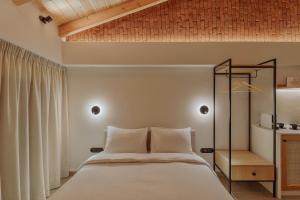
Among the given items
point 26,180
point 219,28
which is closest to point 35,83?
point 26,180

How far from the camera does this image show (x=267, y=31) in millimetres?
3805

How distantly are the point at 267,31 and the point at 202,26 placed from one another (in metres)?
1.07

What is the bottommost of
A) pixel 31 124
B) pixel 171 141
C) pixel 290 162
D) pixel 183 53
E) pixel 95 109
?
pixel 290 162

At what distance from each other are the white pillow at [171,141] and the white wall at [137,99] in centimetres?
43

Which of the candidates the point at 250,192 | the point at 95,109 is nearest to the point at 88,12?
the point at 95,109

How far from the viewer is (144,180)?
2234 mm

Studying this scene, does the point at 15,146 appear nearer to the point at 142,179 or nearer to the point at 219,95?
the point at 142,179

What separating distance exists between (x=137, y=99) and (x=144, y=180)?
183 centimetres

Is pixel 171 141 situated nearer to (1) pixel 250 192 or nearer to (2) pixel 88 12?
(1) pixel 250 192

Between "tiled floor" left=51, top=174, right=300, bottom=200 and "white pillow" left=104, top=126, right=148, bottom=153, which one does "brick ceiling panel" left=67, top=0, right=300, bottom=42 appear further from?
"tiled floor" left=51, top=174, right=300, bottom=200

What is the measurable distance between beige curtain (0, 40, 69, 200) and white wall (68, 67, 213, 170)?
260 mm

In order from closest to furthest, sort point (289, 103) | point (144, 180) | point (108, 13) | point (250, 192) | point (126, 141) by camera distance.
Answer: point (144, 180), point (250, 192), point (126, 141), point (108, 13), point (289, 103)

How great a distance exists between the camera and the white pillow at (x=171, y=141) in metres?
3.27

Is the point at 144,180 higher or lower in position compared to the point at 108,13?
lower
